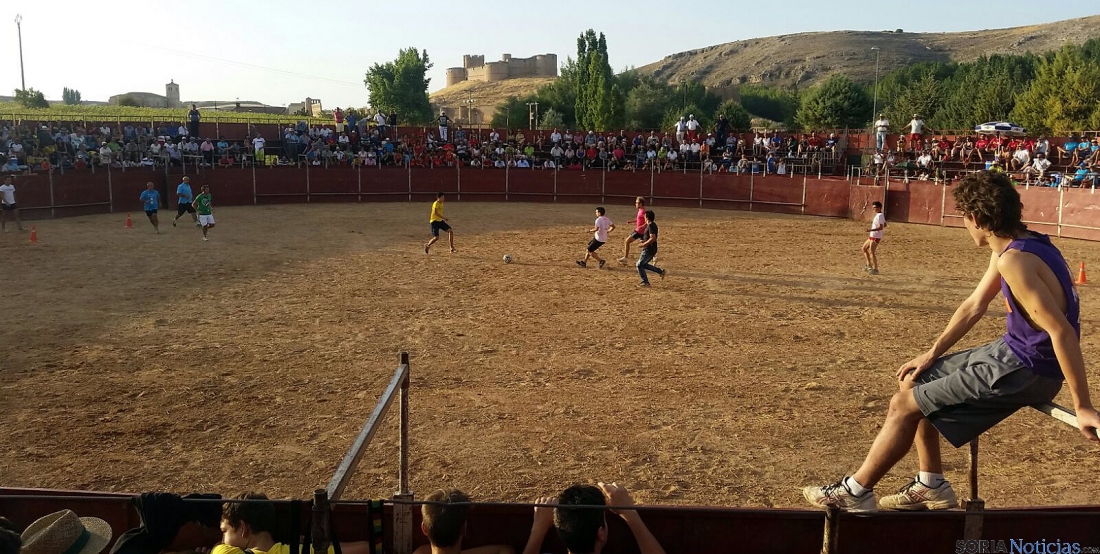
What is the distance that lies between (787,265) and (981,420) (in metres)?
15.1

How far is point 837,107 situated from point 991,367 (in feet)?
213

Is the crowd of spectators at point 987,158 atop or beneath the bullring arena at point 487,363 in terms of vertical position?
atop

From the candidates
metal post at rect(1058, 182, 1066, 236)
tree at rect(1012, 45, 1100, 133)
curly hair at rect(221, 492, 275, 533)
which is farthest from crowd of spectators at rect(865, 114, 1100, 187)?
curly hair at rect(221, 492, 275, 533)

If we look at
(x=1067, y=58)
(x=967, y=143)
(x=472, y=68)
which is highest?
(x=472, y=68)

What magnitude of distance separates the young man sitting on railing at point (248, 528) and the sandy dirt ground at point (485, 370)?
3206 mm

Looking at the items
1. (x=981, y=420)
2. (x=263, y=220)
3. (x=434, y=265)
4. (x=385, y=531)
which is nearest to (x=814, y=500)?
(x=981, y=420)

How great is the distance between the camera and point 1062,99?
47.9 metres

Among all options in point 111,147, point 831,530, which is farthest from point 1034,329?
point 111,147

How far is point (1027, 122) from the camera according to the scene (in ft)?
165

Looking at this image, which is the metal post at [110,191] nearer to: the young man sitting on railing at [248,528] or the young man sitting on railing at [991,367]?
the young man sitting on railing at [248,528]

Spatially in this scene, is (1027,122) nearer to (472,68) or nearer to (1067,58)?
(1067,58)

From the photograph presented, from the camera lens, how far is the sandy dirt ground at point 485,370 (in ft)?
23.6

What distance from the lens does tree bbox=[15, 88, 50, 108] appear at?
58.8 metres

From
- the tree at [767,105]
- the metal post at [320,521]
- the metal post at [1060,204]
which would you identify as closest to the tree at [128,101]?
the tree at [767,105]
